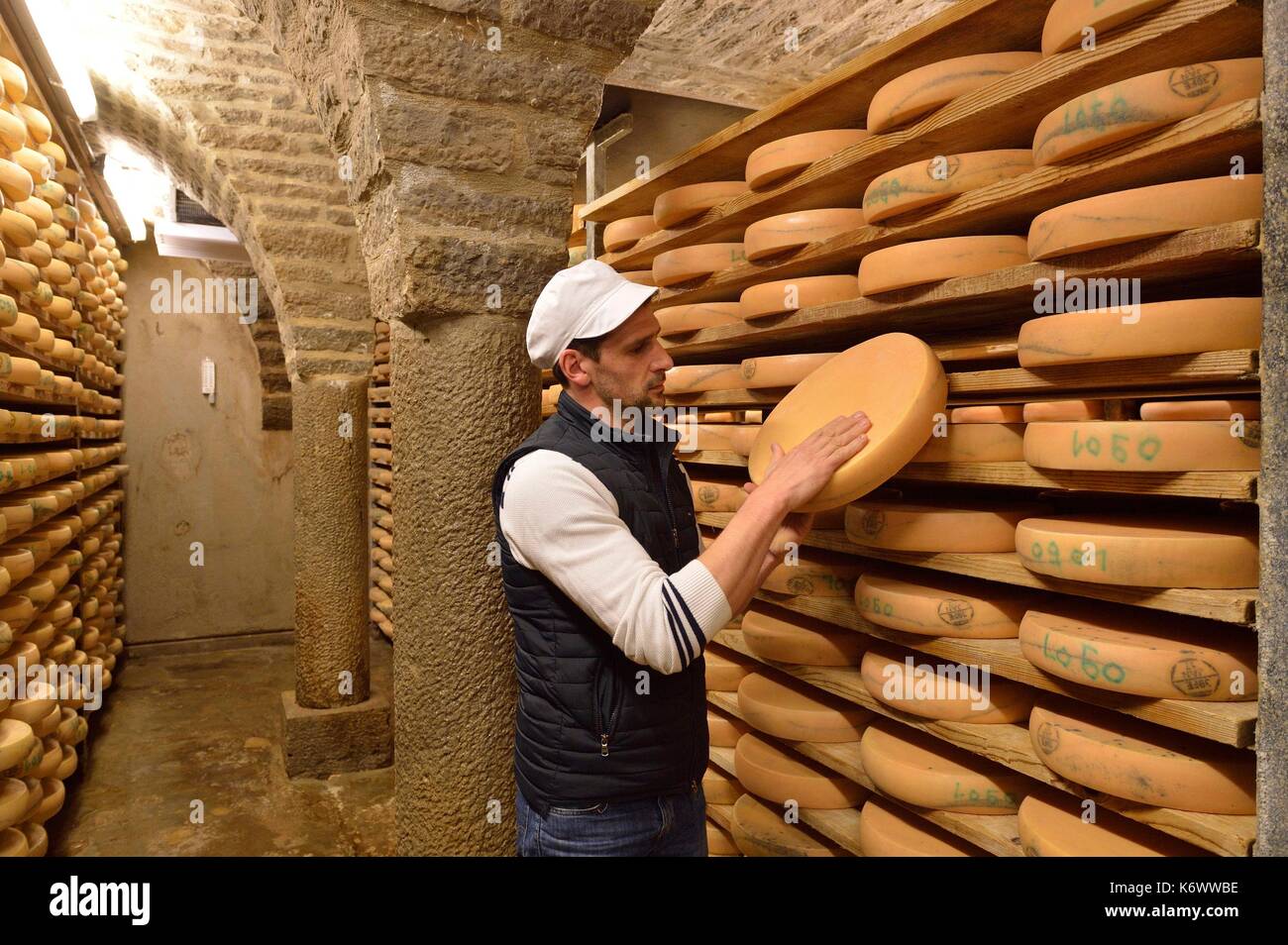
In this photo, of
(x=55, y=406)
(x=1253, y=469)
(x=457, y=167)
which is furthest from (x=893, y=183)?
(x=55, y=406)

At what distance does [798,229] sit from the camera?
2068mm

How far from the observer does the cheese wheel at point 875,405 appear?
5.32ft

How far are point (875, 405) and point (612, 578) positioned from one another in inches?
25.5

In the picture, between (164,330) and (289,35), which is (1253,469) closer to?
(289,35)

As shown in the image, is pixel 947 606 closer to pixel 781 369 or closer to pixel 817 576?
pixel 817 576

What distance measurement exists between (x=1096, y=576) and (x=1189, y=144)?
2.22 feet

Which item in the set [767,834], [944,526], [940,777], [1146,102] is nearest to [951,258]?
[1146,102]

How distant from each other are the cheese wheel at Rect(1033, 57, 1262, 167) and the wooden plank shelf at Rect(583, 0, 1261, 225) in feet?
0.19

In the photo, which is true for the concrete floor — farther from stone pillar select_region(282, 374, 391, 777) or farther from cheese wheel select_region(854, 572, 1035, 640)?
cheese wheel select_region(854, 572, 1035, 640)

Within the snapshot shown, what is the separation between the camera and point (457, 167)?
6.71ft

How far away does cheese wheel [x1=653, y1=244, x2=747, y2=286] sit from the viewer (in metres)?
2.41

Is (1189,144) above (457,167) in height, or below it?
below

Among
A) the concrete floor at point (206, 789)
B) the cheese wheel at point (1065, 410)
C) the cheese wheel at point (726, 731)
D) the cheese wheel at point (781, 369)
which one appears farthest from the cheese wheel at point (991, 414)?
the concrete floor at point (206, 789)

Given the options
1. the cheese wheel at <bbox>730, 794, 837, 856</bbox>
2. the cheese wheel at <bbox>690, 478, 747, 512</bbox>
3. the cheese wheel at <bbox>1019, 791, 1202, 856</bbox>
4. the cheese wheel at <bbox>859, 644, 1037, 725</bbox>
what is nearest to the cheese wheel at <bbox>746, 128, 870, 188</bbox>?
the cheese wheel at <bbox>690, 478, 747, 512</bbox>
